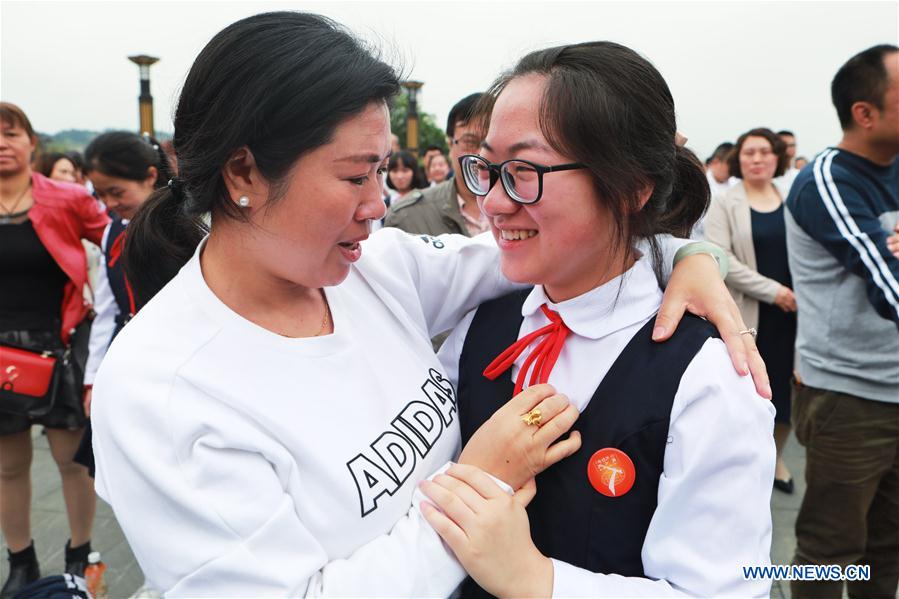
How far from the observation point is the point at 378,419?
1.24 m

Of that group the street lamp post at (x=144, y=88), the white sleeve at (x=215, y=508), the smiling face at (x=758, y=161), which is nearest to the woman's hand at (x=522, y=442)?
the white sleeve at (x=215, y=508)

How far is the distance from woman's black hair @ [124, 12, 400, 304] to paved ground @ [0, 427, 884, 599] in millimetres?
2590

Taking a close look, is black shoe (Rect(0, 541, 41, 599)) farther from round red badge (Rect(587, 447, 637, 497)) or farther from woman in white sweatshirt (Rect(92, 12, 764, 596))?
round red badge (Rect(587, 447, 637, 497))

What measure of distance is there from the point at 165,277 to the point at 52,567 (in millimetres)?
2516

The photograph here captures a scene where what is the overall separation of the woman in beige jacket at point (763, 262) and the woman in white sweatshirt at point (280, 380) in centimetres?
260

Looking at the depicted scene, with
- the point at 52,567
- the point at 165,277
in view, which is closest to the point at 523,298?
the point at 165,277

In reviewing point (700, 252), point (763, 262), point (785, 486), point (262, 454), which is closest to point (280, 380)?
point (262, 454)

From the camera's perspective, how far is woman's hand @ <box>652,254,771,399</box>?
3.82 feet

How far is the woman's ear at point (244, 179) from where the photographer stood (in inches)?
46.3

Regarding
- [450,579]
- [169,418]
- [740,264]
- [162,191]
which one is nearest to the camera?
[169,418]

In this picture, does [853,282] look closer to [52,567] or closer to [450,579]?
[450,579]

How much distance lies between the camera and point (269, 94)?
1.12 m

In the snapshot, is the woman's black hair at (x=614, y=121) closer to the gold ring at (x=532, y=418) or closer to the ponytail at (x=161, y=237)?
the gold ring at (x=532, y=418)

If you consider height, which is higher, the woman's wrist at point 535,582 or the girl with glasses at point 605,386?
the girl with glasses at point 605,386
